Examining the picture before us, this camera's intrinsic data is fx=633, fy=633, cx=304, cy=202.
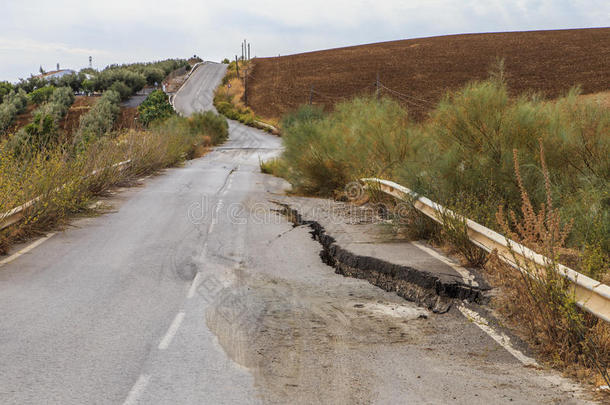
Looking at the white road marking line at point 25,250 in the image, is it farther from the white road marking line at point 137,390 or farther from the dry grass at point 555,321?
the dry grass at point 555,321

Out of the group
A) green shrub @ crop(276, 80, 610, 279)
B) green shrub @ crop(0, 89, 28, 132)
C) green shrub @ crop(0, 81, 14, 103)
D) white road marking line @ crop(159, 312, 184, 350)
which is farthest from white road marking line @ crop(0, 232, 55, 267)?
green shrub @ crop(0, 81, 14, 103)

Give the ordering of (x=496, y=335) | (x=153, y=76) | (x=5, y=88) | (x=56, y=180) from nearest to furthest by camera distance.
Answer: (x=496, y=335)
(x=56, y=180)
(x=5, y=88)
(x=153, y=76)

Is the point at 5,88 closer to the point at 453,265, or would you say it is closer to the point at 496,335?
the point at 453,265

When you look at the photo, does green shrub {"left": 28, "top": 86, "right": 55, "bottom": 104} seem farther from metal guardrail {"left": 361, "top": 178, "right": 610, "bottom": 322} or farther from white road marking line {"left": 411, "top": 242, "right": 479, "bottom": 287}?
white road marking line {"left": 411, "top": 242, "right": 479, "bottom": 287}

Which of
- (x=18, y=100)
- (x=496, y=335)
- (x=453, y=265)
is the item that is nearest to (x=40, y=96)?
(x=18, y=100)

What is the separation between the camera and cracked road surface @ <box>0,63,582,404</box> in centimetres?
466

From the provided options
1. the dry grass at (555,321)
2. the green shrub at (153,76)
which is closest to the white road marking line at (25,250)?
the dry grass at (555,321)

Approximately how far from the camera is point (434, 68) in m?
74.9

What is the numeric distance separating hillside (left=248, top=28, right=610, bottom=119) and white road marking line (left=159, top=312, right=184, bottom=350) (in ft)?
158

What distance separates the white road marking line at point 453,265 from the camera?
289 inches

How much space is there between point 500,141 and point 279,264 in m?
4.21

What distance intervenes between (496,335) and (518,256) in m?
0.94

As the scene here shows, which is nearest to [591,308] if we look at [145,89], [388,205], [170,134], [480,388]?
[480,388]

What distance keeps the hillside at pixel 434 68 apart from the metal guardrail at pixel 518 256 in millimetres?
44343
